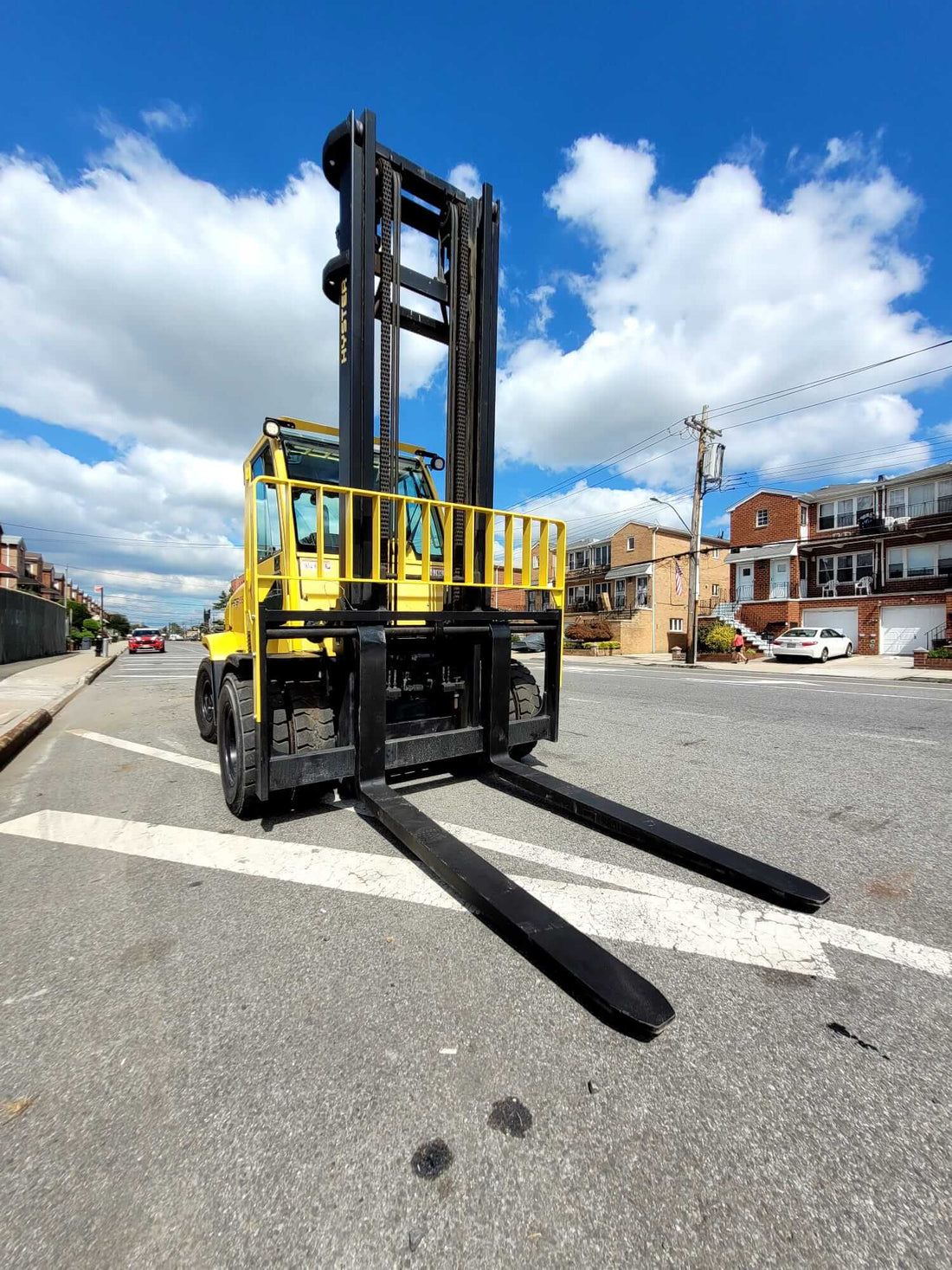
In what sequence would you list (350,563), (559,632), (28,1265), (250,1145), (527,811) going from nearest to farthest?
1. (28,1265)
2. (250,1145)
3. (350,563)
4. (527,811)
5. (559,632)

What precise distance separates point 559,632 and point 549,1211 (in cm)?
365

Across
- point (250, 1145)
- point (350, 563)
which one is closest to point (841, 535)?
point (350, 563)

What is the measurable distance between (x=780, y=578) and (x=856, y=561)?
414cm

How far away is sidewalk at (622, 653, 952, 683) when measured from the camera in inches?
730

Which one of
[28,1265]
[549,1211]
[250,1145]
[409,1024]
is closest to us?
[28,1265]

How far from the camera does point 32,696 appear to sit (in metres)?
11.1

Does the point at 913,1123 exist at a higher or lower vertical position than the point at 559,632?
lower

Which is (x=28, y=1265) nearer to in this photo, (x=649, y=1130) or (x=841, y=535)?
(x=649, y=1130)

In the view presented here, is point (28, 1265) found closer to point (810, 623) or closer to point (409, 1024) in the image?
point (409, 1024)

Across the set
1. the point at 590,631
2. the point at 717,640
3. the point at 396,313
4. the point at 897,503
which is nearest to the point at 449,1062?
the point at 396,313

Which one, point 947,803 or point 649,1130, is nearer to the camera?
point 649,1130

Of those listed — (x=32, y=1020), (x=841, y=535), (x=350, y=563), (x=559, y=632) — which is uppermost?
(x=841, y=535)

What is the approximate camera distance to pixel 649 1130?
1.57m

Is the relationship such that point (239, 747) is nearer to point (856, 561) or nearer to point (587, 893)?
point (587, 893)
